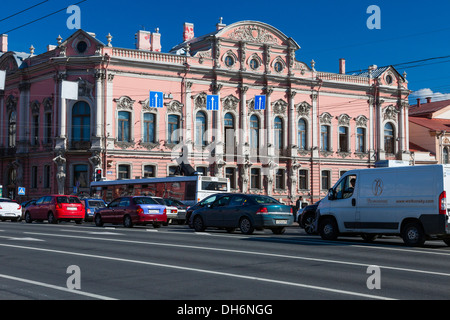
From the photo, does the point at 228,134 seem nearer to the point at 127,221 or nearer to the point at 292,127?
the point at 292,127

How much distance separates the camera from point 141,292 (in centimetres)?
972

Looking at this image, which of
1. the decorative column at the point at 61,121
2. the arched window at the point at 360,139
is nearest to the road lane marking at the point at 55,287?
the decorative column at the point at 61,121

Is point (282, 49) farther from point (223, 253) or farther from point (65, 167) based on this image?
point (223, 253)

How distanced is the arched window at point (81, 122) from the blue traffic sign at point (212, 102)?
345 inches

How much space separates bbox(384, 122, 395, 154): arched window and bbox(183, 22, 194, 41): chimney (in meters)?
19.7

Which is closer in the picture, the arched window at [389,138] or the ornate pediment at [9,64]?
the ornate pediment at [9,64]

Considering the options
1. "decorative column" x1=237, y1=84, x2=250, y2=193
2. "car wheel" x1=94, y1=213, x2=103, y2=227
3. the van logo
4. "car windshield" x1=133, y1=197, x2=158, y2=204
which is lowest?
"car wheel" x1=94, y1=213, x2=103, y2=227

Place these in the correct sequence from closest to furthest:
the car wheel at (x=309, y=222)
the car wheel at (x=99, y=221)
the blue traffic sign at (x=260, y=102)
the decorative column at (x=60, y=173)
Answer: the car wheel at (x=309, y=222) < the car wheel at (x=99, y=221) < the decorative column at (x=60, y=173) < the blue traffic sign at (x=260, y=102)

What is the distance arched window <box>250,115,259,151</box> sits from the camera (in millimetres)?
55159

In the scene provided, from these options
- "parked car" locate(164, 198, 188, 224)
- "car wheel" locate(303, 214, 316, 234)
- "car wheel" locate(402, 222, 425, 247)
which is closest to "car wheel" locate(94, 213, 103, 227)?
"parked car" locate(164, 198, 188, 224)

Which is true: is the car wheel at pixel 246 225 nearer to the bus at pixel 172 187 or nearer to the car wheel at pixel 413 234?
the car wheel at pixel 413 234

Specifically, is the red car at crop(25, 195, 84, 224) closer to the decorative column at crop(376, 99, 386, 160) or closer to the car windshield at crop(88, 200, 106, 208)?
the car windshield at crop(88, 200, 106, 208)

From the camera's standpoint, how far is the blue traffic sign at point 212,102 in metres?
49.0

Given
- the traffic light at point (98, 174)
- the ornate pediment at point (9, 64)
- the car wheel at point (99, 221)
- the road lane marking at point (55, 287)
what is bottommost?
the road lane marking at point (55, 287)
